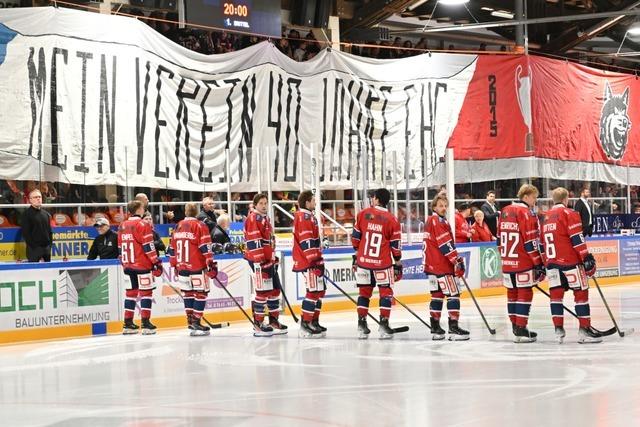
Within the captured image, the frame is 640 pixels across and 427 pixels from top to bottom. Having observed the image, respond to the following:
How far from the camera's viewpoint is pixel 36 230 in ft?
47.9

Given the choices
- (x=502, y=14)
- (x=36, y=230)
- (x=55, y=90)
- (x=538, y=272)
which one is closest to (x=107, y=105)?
(x=55, y=90)

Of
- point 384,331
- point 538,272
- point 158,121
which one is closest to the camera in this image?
point 538,272

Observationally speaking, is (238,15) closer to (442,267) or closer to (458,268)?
(442,267)

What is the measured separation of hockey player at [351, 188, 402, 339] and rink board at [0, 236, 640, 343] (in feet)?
8.33

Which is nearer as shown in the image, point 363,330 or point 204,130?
point 363,330

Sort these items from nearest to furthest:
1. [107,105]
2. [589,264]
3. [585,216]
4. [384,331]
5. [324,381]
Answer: [324,381] → [589,264] → [384,331] → [107,105] → [585,216]

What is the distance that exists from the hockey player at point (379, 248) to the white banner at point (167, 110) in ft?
15.7

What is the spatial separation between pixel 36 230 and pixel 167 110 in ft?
13.7

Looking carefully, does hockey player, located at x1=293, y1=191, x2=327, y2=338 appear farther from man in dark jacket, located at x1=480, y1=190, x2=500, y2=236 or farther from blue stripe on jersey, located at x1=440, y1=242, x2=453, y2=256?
man in dark jacket, located at x1=480, y1=190, x2=500, y2=236

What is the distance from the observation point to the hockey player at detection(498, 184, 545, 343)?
1160 cm

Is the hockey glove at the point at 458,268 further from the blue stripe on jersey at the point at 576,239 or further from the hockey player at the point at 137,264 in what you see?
the hockey player at the point at 137,264

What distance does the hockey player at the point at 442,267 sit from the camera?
1216 cm

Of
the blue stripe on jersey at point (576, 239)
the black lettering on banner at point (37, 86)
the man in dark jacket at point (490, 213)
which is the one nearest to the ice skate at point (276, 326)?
the blue stripe on jersey at point (576, 239)

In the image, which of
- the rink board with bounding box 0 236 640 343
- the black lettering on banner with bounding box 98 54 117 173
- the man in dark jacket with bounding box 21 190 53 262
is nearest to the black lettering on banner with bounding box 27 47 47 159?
the black lettering on banner with bounding box 98 54 117 173
